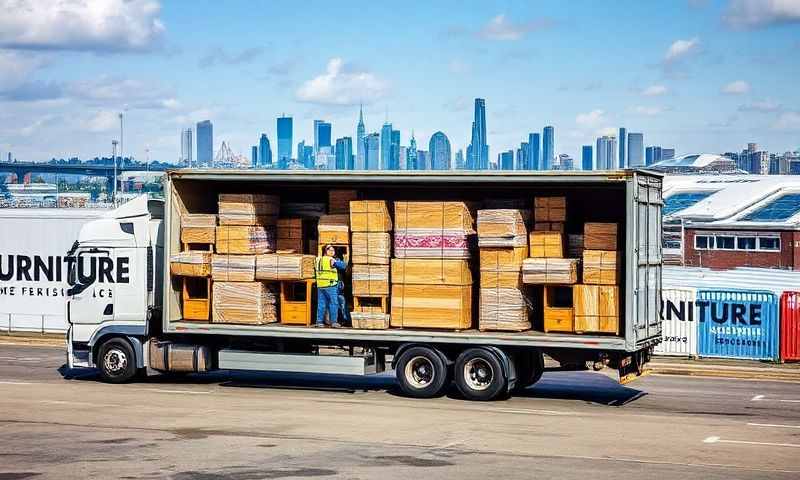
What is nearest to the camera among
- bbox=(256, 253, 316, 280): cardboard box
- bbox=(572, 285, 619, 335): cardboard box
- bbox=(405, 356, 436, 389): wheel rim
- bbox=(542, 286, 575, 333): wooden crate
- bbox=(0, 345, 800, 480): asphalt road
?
bbox=(0, 345, 800, 480): asphalt road

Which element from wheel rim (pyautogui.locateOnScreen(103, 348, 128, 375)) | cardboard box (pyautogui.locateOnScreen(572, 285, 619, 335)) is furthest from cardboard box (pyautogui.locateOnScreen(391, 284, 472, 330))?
wheel rim (pyautogui.locateOnScreen(103, 348, 128, 375))

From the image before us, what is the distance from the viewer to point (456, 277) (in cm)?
2105

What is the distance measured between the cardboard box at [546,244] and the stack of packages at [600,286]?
61 cm

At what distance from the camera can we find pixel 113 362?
23.4 m

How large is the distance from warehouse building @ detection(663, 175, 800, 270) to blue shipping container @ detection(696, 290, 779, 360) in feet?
143

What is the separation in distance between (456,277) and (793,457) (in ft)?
24.2

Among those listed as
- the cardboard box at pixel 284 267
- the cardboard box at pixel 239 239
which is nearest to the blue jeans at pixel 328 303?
the cardboard box at pixel 284 267

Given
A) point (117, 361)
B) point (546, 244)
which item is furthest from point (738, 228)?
point (117, 361)

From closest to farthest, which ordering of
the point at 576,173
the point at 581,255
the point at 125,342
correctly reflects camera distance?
the point at 576,173, the point at 581,255, the point at 125,342

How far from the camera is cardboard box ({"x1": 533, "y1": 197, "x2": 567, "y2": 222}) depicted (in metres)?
20.9

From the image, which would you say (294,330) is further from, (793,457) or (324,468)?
(793,457)

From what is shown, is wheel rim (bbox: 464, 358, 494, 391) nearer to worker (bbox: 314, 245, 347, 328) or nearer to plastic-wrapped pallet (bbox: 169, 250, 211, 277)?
worker (bbox: 314, 245, 347, 328)

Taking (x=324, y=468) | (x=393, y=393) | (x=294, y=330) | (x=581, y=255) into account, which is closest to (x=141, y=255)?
(x=294, y=330)

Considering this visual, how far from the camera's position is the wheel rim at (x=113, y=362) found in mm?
23375
